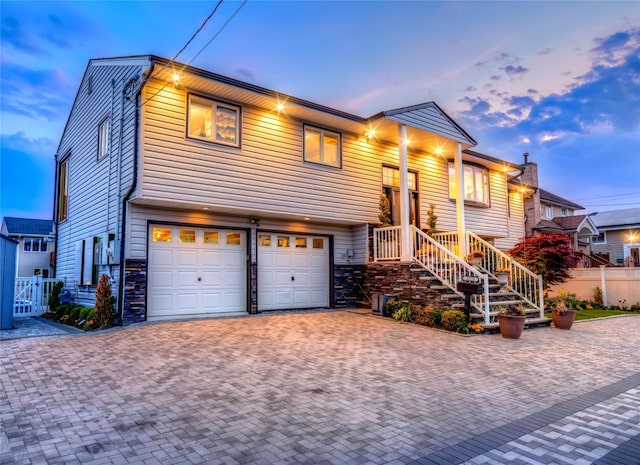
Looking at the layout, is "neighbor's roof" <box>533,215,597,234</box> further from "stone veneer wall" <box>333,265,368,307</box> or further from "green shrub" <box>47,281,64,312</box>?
"green shrub" <box>47,281,64,312</box>

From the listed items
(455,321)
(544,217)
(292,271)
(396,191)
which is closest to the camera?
(455,321)

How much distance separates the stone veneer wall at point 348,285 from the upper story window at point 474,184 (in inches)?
205

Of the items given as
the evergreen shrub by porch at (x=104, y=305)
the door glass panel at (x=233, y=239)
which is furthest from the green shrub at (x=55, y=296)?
the door glass panel at (x=233, y=239)

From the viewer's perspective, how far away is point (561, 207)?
26.6 metres

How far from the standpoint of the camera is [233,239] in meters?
10.9

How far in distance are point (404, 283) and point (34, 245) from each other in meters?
26.7

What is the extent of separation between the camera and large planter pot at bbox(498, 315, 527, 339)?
7880 mm

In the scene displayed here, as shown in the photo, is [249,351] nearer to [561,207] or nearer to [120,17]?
[120,17]

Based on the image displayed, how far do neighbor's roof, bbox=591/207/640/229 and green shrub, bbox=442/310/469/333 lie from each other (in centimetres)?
2599

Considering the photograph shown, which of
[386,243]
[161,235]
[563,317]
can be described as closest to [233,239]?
[161,235]

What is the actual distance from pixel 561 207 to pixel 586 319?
17844 millimetres

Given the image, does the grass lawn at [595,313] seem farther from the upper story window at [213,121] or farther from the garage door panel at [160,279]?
the garage door panel at [160,279]

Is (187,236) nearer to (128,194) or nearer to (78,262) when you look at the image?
(128,194)

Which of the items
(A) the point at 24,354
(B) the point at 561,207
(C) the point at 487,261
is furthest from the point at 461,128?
(B) the point at 561,207
